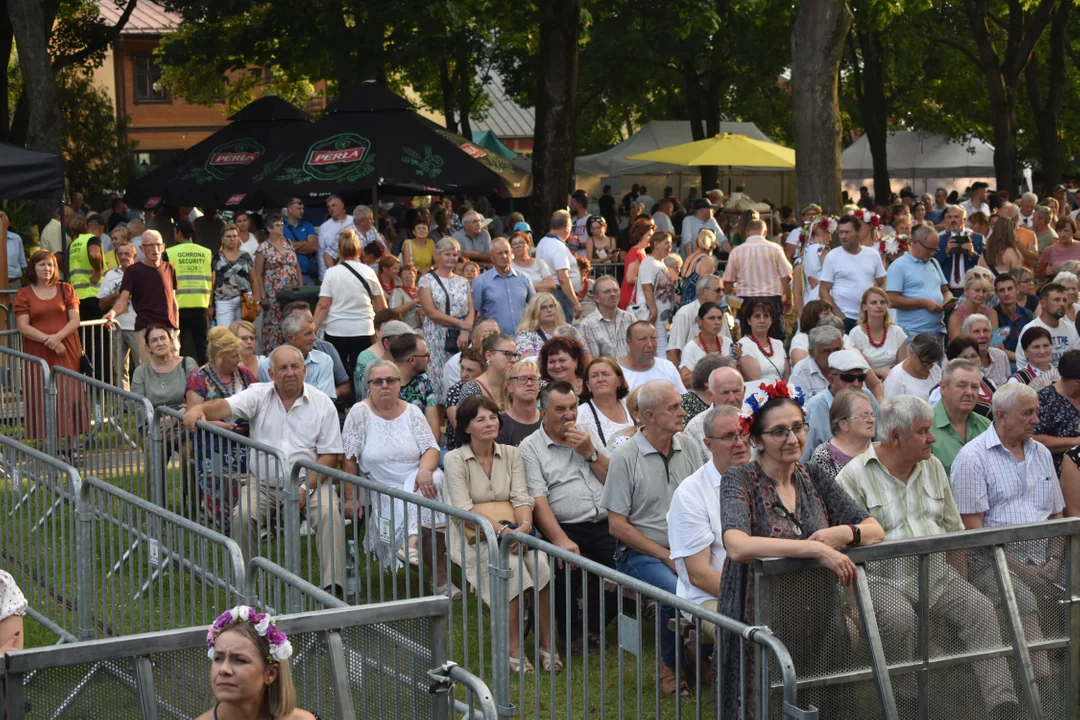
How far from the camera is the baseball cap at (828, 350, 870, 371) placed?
9.41 metres

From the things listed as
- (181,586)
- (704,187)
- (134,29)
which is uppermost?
(134,29)

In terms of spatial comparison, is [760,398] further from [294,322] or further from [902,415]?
[294,322]

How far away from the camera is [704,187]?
121 ft

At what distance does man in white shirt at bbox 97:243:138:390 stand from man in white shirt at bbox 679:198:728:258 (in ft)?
23.8

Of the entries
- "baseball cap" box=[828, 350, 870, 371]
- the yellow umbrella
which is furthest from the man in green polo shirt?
the yellow umbrella

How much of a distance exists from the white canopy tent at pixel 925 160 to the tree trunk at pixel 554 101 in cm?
2033

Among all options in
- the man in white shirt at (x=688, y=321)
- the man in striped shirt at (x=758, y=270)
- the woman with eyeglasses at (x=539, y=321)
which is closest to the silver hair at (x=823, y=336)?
the man in white shirt at (x=688, y=321)

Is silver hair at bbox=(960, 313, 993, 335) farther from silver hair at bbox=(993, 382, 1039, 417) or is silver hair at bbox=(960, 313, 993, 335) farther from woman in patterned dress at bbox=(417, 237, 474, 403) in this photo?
woman in patterned dress at bbox=(417, 237, 474, 403)

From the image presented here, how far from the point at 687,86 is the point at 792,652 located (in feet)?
113

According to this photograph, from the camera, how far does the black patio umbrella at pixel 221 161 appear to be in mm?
18922

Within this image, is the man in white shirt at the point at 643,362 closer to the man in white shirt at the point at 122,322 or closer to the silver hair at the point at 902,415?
the silver hair at the point at 902,415

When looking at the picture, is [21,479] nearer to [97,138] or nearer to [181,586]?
[181,586]

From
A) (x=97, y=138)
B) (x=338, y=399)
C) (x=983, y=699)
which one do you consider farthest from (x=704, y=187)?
(x=983, y=699)

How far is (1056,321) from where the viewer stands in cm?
1141
